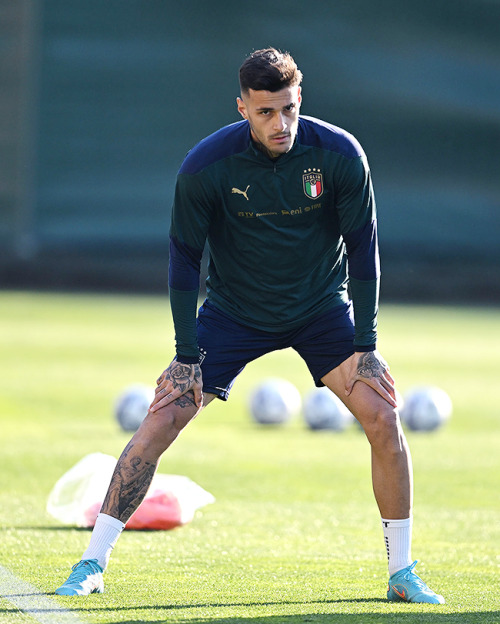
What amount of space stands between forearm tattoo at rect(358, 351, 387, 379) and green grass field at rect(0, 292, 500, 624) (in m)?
0.80

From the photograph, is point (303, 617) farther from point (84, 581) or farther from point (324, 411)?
point (324, 411)

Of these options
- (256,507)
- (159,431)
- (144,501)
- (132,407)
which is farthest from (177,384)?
(132,407)

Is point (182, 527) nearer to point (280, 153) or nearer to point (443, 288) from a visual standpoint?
point (280, 153)

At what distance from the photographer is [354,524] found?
5754 millimetres

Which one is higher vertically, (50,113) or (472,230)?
(50,113)

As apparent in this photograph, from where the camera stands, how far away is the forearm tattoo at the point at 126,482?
4.04 m

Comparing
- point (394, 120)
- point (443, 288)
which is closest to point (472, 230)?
point (443, 288)

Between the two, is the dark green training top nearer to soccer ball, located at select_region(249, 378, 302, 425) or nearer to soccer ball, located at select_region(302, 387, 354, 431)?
soccer ball, located at select_region(302, 387, 354, 431)

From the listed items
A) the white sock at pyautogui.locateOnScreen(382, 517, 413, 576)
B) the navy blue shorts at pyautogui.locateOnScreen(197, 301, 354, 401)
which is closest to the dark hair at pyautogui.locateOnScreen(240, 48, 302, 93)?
the navy blue shorts at pyautogui.locateOnScreen(197, 301, 354, 401)

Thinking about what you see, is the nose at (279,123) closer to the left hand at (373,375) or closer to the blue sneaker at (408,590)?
the left hand at (373,375)

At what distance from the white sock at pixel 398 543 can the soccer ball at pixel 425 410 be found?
5.08m

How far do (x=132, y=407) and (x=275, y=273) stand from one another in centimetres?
478

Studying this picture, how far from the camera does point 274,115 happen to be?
3.85m

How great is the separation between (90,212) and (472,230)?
8033 mm
